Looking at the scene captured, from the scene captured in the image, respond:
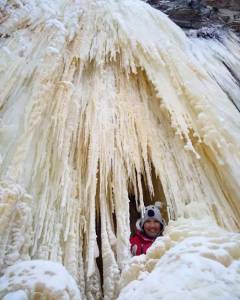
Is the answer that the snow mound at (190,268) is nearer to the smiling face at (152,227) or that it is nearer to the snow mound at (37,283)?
the snow mound at (37,283)

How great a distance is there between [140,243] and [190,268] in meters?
1.53

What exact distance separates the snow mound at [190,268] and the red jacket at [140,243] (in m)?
0.96

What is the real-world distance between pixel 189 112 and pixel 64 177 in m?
1.30

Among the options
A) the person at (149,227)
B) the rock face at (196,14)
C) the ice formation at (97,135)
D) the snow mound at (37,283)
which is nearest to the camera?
the snow mound at (37,283)

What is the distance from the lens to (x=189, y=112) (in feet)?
9.55

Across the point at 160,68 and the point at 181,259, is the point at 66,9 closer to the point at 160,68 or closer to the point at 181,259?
the point at 160,68

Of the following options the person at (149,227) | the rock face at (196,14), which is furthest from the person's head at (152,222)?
the rock face at (196,14)

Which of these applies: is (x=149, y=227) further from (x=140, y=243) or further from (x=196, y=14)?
(x=196, y=14)

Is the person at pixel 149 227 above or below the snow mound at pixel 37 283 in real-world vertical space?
below

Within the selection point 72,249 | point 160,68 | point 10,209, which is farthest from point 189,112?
point 10,209

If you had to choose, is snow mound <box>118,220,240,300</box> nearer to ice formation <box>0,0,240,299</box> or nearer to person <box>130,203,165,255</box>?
ice formation <box>0,0,240,299</box>

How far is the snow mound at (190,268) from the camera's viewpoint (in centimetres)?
116

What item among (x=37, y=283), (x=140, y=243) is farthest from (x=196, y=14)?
(x=37, y=283)

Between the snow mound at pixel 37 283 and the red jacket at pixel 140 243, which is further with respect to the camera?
the red jacket at pixel 140 243
